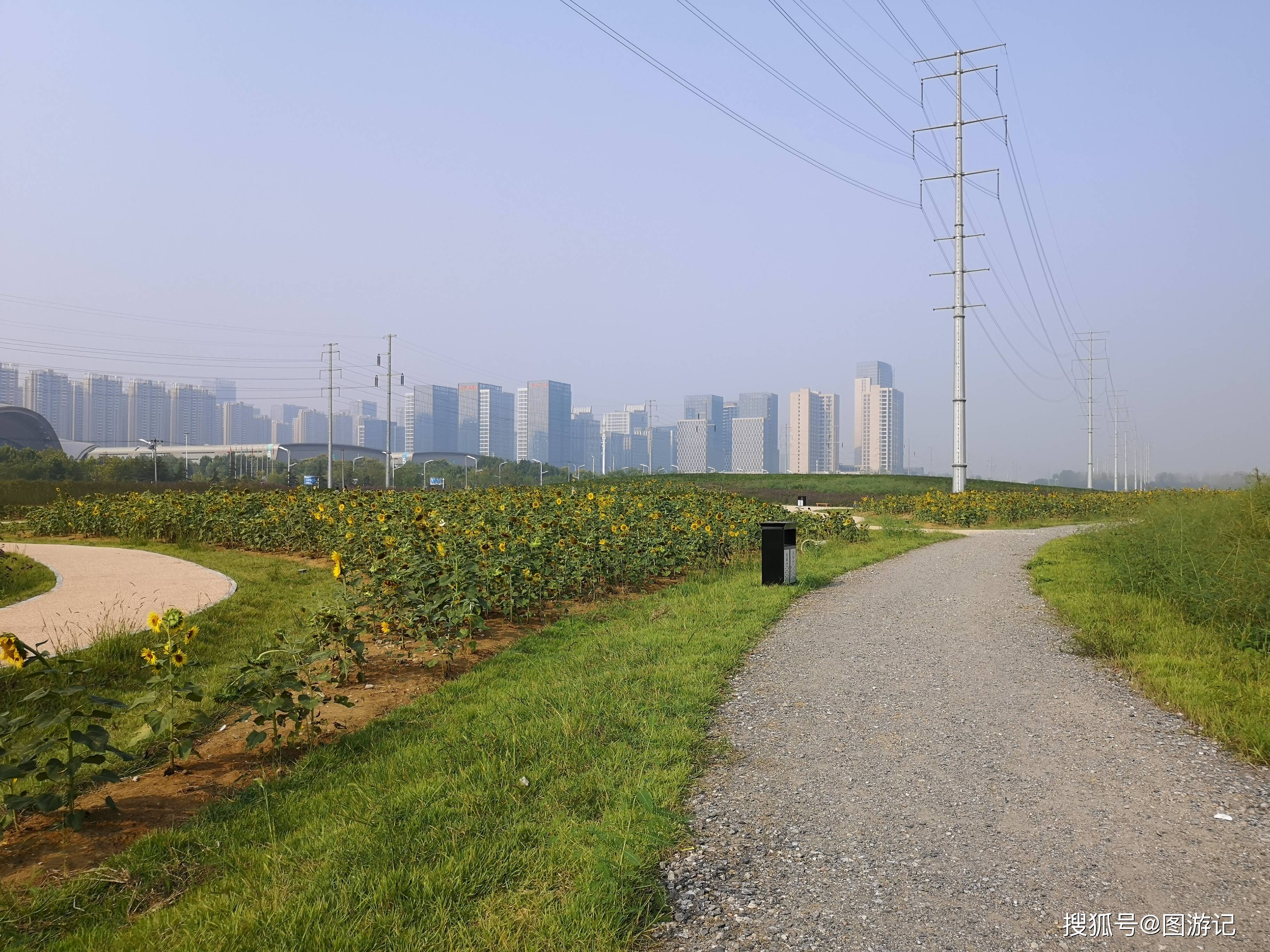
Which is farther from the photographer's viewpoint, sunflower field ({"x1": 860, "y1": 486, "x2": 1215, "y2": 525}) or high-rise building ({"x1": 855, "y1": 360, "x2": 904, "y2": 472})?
high-rise building ({"x1": 855, "y1": 360, "x2": 904, "y2": 472})

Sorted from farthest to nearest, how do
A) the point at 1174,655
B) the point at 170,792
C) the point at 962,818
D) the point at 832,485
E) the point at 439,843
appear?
the point at 832,485 < the point at 1174,655 < the point at 170,792 < the point at 962,818 < the point at 439,843

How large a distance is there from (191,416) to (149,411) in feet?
49.6

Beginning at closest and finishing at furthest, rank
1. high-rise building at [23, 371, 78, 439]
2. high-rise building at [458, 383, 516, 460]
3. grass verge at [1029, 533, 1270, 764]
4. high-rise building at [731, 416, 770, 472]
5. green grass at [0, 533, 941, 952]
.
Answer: green grass at [0, 533, 941, 952] → grass verge at [1029, 533, 1270, 764] → high-rise building at [23, 371, 78, 439] → high-rise building at [731, 416, 770, 472] → high-rise building at [458, 383, 516, 460]

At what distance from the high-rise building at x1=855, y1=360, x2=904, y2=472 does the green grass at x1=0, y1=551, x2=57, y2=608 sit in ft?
434

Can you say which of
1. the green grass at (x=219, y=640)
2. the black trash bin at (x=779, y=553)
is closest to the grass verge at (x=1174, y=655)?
the black trash bin at (x=779, y=553)

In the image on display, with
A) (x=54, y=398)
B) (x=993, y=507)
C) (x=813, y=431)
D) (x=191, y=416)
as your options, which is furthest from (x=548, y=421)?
(x=993, y=507)

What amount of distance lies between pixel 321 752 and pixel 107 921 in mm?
1529

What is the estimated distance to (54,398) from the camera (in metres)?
132

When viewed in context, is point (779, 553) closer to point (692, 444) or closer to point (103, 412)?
point (692, 444)

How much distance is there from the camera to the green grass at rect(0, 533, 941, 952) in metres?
2.64

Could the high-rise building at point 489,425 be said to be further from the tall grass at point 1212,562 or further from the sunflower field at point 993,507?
the tall grass at point 1212,562

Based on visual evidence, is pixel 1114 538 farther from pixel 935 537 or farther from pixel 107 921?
pixel 107 921

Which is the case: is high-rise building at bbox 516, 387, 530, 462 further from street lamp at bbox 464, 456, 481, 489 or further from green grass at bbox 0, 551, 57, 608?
green grass at bbox 0, 551, 57, 608

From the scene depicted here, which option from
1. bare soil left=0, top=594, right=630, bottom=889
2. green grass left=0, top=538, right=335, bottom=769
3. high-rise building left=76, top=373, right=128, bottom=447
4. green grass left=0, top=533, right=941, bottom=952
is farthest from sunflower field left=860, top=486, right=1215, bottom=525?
high-rise building left=76, top=373, right=128, bottom=447
